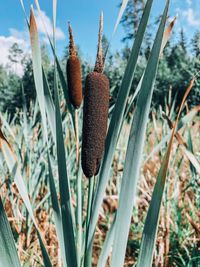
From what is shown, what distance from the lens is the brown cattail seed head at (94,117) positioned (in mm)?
470

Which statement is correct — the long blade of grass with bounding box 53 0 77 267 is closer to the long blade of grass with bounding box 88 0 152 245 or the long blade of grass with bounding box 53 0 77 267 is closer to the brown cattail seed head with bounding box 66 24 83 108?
the long blade of grass with bounding box 88 0 152 245

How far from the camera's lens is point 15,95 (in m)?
25.1

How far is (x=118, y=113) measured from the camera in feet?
1.45

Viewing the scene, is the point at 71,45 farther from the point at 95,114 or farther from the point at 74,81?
the point at 95,114

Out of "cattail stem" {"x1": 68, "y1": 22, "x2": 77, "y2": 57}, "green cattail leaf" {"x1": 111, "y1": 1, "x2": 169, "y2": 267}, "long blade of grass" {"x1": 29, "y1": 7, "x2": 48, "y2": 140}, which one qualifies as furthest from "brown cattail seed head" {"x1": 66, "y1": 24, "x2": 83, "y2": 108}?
"green cattail leaf" {"x1": 111, "y1": 1, "x2": 169, "y2": 267}

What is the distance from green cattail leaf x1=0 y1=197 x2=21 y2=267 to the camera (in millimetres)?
397

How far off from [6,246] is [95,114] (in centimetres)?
19

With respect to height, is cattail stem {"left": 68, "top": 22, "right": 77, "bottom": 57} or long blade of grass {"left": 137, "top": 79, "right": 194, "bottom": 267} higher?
cattail stem {"left": 68, "top": 22, "right": 77, "bottom": 57}

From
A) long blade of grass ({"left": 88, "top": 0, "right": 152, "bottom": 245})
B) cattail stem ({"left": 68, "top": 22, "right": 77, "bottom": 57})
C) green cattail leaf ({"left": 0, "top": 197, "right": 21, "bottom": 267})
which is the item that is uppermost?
cattail stem ({"left": 68, "top": 22, "right": 77, "bottom": 57})

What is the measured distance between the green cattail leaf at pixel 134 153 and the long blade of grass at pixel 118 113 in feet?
0.06

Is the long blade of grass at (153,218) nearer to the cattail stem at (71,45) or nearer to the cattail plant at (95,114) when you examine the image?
the cattail plant at (95,114)

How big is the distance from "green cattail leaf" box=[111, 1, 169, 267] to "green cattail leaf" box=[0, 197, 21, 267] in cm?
12

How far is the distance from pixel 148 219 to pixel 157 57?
0.58 feet

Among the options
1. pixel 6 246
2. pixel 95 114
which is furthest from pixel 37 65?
pixel 6 246
